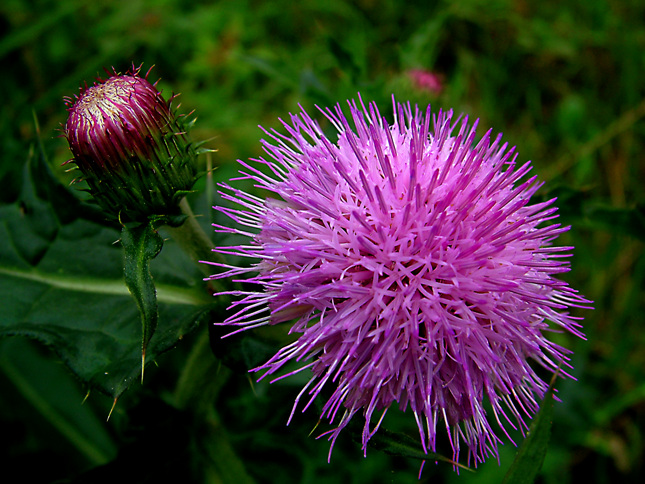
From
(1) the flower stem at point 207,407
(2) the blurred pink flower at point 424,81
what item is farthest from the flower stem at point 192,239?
(2) the blurred pink flower at point 424,81

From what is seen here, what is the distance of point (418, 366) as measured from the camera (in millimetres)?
1803

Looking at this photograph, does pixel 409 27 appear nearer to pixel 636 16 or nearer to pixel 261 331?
pixel 636 16

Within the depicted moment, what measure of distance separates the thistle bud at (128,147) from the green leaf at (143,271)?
0.12m

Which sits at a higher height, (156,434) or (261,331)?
(261,331)

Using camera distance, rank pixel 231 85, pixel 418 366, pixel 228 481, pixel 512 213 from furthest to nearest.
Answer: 1. pixel 231 85
2. pixel 228 481
3. pixel 512 213
4. pixel 418 366

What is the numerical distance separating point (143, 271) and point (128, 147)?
1.73 feet

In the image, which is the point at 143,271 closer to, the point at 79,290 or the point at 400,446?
the point at 79,290

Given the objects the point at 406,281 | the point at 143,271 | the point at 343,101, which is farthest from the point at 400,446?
the point at 343,101

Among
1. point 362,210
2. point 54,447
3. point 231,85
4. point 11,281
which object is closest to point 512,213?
point 362,210

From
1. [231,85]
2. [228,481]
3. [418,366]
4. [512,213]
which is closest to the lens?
[418,366]

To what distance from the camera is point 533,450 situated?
6.63ft

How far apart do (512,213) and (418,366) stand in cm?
72

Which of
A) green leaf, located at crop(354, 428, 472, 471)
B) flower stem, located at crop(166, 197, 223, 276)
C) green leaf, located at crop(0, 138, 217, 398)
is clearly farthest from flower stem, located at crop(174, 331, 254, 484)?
green leaf, located at crop(354, 428, 472, 471)

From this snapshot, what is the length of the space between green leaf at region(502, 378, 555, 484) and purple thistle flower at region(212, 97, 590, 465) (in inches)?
2.3
